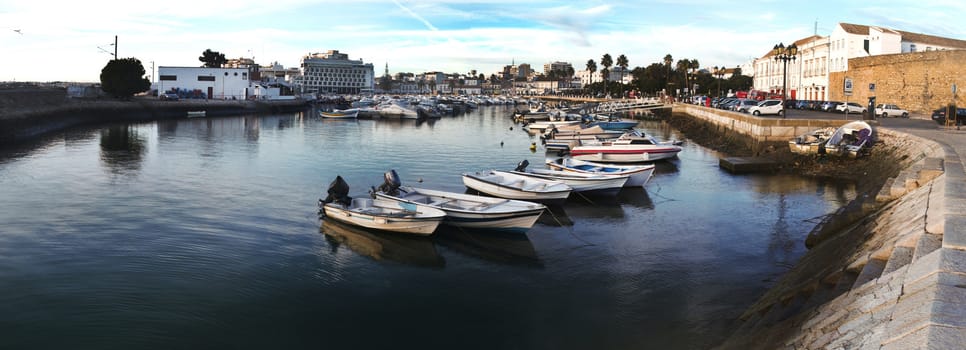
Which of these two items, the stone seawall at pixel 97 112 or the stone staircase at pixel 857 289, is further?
the stone seawall at pixel 97 112

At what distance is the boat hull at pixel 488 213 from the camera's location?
57.3 feet

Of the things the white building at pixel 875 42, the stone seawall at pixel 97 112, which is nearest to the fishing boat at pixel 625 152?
the stone seawall at pixel 97 112

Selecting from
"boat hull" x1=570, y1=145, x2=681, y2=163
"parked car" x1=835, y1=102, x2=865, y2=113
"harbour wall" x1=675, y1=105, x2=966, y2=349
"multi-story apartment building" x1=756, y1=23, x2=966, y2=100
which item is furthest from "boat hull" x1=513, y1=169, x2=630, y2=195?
"multi-story apartment building" x1=756, y1=23, x2=966, y2=100

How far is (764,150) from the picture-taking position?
1415 inches

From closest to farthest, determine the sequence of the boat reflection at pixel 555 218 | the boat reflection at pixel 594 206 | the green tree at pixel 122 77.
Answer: the boat reflection at pixel 555 218 < the boat reflection at pixel 594 206 < the green tree at pixel 122 77

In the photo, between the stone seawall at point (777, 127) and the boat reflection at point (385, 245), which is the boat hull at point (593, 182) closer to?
the boat reflection at point (385, 245)

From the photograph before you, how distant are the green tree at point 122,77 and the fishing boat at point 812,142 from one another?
72.8m

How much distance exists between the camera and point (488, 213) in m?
17.5

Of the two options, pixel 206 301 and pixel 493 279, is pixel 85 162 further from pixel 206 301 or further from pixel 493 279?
pixel 493 279

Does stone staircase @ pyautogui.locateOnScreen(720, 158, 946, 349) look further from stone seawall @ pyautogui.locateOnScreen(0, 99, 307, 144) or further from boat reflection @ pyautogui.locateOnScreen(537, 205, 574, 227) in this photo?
stone seawall @ pyautogui.locateOnScreen(0, 99, 307, 144)

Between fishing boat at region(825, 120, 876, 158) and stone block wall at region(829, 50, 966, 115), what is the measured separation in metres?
20.2

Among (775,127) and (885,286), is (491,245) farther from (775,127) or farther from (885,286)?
(775,127)

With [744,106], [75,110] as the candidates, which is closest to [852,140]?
[744,106]

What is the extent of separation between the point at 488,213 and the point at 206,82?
94689 millimetres
